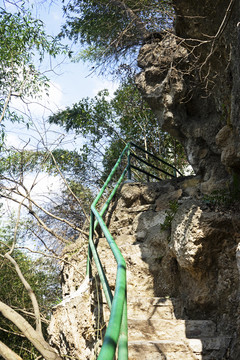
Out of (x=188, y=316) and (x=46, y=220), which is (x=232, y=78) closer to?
(x=188, y=316)

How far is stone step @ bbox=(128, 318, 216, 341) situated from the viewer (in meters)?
3.01

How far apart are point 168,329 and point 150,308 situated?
1.15 ft

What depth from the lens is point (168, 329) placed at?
10.2 ft

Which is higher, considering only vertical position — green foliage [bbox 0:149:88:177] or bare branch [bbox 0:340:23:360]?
green foliage [bbox 0:149:88:177]

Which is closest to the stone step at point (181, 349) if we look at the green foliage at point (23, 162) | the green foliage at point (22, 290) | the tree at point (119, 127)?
the green foliage at point (23, 162)

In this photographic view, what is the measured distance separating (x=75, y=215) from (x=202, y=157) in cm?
272

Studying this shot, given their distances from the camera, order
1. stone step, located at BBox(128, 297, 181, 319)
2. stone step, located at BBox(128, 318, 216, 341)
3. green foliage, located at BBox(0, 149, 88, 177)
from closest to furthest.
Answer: stone step, located at BBox(128, 318, 216, 341) < stone step, located at BBox(128, 297, 181, 319) < green foliage, located at BBox(0, 149, 88, 177)

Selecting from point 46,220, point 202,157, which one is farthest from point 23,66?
point 202,157

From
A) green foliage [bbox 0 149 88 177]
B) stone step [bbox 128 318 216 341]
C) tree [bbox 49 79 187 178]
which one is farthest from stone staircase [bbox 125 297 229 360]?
tree [bbox 49 79 187 178]

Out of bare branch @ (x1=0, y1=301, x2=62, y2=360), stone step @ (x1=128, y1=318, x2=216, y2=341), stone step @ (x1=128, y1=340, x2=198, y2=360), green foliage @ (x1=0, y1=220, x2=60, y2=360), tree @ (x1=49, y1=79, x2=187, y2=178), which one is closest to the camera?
stone step @ (x1=128, y1=340, x2=198, y2=360)

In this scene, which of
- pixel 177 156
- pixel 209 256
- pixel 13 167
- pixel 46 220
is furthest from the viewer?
pixel 177 156

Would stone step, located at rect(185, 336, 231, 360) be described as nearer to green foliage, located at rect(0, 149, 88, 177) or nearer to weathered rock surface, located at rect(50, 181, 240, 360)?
weathered rock surface, located at rect(50, 181, 240, 360)

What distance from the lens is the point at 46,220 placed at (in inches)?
265

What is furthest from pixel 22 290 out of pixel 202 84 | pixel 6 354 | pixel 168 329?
pixel 202 84
